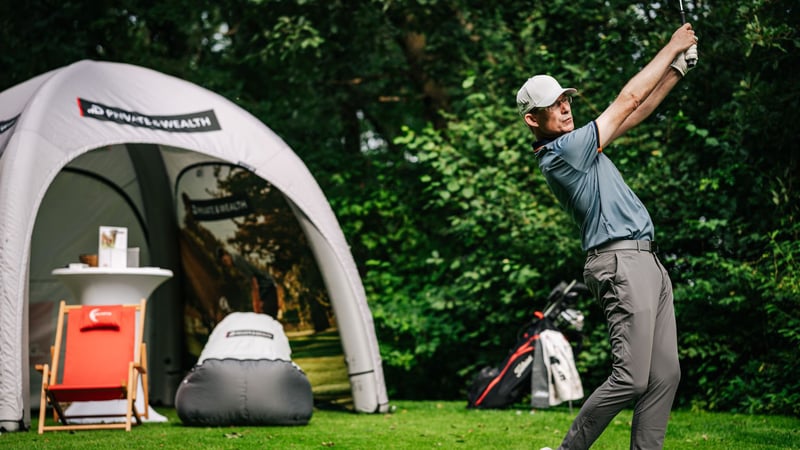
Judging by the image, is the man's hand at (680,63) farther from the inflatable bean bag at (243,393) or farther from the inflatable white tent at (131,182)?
the inflatable white tent at (131,182)

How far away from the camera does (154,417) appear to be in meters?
6.91

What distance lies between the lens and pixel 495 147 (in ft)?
29.9

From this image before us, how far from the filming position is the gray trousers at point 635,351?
346 centimetres

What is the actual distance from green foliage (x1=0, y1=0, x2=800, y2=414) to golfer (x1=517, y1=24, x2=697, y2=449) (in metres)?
3.37

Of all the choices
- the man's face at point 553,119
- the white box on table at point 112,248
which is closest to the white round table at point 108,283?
the white box on table at point 112,248

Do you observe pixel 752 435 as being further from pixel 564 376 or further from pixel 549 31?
pixel 549 31

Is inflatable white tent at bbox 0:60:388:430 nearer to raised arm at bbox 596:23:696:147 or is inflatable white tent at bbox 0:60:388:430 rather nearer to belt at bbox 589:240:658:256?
belt at bbox 589:240:658:256

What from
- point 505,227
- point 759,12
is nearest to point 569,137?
point 759,12

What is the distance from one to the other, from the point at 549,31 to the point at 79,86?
4338 millimetres

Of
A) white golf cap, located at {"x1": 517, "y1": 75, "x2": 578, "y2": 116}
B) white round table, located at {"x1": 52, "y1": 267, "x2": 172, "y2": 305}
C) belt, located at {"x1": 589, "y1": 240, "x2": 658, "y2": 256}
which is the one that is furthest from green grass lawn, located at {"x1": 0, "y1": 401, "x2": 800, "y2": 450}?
white golf cap, located at {"x1": 517, "y1": 75, "x2": 578, "y2": 116}

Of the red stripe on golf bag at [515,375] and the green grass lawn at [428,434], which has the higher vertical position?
the red stripe on golf bag at [515,375]

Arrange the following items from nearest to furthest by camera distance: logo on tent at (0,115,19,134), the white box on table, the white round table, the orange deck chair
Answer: the orange deck chair
logo on tent at (0,115,19,134)
the white round table
the white box on table

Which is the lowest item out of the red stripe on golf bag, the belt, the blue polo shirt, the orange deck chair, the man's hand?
the red stripe on golf bag

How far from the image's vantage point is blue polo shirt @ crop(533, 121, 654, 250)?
3.49 meters
